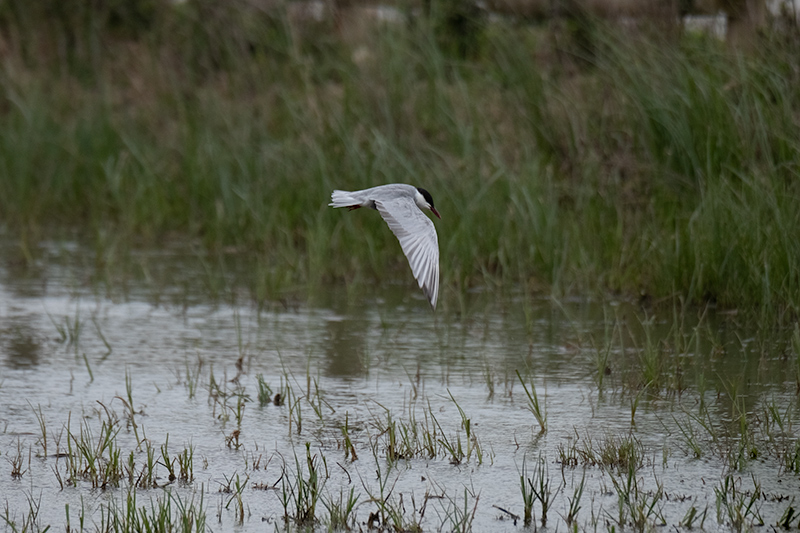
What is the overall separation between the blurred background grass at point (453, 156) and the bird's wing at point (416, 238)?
1.67 metres

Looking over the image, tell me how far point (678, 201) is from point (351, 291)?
80.3 inches

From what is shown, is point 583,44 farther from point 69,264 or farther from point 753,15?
point 69,264

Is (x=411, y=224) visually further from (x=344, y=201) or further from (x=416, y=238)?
(x=344, y=201)

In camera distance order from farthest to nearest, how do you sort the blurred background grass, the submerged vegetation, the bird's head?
the blurred background grass → the bird's head → the submerged vegetation

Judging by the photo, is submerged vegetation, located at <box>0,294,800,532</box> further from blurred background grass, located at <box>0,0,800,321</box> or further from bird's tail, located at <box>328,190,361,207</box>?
blurred background grass, located at <box>0,0,800,321</box>

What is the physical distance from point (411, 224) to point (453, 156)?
3.14m

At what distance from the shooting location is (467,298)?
20.6 ft

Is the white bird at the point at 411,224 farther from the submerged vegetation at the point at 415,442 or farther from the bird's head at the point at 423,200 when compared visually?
the submerged vegetation at the point at 415,442

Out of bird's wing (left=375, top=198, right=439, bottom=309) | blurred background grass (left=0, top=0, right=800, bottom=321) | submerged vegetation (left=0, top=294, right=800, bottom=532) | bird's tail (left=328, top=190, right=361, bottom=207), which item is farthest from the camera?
blurred background grass (left=0, top=0, right=800, bottom=321)

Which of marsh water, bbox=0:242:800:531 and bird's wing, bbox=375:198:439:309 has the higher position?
bird's wing, bbox=375:198:439:309

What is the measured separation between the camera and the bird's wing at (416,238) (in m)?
4.06

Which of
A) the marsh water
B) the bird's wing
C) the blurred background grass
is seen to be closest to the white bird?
the bird's wing

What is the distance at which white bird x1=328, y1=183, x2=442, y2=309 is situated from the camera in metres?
4.08

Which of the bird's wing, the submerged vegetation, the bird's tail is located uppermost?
the bird's tail
